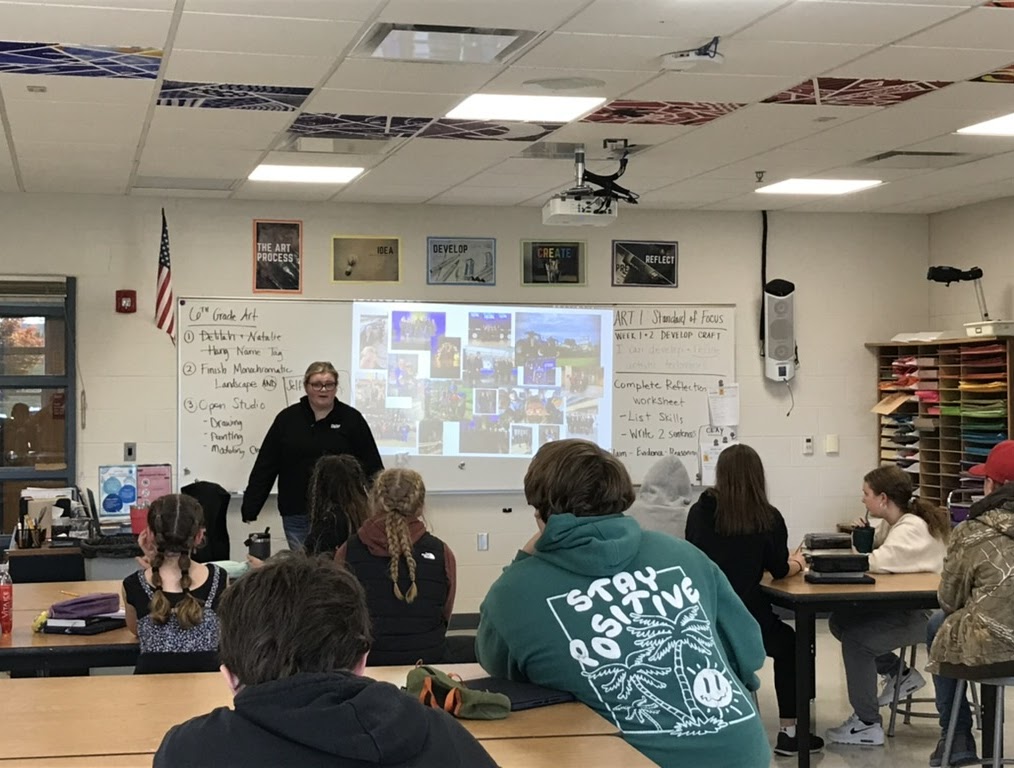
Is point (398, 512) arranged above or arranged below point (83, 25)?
below

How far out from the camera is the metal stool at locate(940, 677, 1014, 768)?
4469 millimetres

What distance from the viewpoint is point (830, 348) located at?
29.1 ft

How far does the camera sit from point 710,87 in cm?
505

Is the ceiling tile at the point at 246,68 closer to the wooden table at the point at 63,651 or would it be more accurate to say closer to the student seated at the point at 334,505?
the student seated at the point at 334,505

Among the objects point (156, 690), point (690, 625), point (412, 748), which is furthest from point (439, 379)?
point (412, 748)

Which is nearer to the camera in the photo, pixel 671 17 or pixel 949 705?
pixel 671 17

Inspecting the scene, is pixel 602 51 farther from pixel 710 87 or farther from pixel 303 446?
pixel 303 446

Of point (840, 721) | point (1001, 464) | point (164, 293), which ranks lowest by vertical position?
point (840, 721)

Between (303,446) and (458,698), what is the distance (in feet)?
15.3

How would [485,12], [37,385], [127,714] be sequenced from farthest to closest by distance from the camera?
[37,385]
[485,12]
[127,714]

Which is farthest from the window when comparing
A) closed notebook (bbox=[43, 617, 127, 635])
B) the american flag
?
closed notebook (bbox=[43, 617, 127, 635])

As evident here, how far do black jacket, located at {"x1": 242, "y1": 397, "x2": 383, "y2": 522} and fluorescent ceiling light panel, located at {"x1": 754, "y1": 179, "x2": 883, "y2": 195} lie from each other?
9.31 ft

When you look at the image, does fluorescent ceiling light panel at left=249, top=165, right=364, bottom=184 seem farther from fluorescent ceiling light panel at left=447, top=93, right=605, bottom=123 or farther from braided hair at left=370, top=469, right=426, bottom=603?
braided hair at left=370, top=469, right=426, bottom=603

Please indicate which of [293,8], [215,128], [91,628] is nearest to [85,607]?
[91,628]
